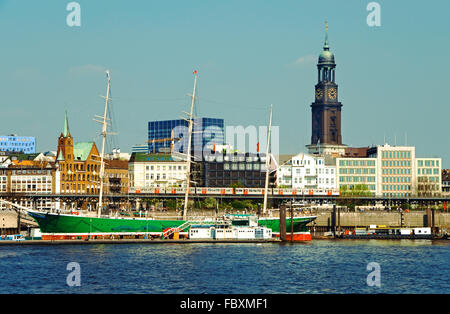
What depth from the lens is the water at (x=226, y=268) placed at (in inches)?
2100

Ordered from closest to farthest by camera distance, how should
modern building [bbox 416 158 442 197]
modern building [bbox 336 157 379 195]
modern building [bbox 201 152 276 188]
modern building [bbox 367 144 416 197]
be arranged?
modern building [bbox 201 152 276 188] < modern building [bbox 416 158 442 197] < modern building [bbox 367 144 416 197] < modern building [bbox 336 157 379 195]

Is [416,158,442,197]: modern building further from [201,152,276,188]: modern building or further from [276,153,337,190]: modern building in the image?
[201,152,276,188]: modern building

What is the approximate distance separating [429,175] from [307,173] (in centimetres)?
3225

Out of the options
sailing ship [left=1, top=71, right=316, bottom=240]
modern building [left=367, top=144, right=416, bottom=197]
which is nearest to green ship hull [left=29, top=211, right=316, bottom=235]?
sailing ship [left=1, top=71, right=316, bottom=240]

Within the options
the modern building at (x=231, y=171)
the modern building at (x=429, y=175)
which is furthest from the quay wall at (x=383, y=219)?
the modern building at (x=429, y=175)

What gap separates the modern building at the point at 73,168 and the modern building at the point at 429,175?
82978 mm

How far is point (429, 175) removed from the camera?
646ft

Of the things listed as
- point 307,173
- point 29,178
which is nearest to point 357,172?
point 307,173

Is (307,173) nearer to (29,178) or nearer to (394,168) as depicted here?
(394,168)

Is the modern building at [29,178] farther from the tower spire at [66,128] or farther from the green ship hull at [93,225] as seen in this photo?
the green ship hull at [93,225]

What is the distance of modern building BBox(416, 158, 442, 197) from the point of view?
193 m

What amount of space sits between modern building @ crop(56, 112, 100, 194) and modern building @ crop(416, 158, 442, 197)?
8298 cm
